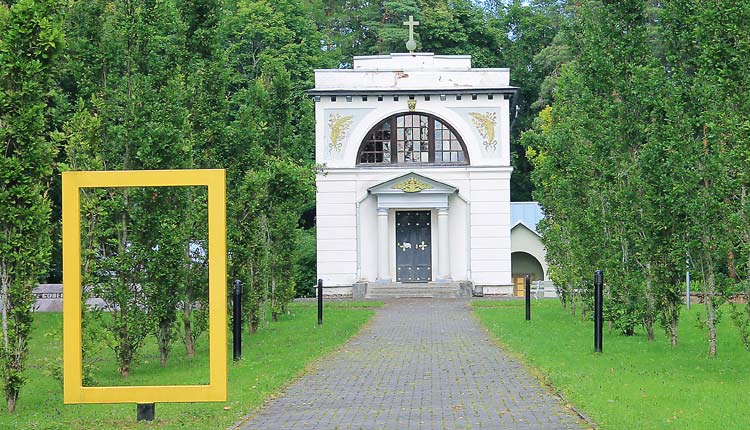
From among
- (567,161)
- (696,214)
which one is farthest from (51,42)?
(567,161)

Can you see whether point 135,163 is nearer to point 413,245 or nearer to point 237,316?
point 237,316

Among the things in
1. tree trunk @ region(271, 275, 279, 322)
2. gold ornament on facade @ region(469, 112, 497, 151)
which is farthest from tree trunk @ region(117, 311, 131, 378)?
gold ornament on facade @ region(469, 112, 497, 151)

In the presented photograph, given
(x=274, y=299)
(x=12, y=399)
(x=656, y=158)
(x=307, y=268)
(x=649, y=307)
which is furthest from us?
(x=307, y=268)

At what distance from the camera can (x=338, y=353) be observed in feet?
66.0

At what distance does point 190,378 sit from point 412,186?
26856mm

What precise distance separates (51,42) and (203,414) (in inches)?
191

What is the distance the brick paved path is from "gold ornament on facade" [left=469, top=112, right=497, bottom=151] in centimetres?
2128

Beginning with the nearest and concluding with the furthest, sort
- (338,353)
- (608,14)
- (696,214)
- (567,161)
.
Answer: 1. (696,214)
2. (338,353)
3. (608,14)
4. (567,161)

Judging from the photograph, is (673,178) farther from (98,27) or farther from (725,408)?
(98,27)

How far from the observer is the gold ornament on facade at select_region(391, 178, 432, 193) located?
42.6 metres

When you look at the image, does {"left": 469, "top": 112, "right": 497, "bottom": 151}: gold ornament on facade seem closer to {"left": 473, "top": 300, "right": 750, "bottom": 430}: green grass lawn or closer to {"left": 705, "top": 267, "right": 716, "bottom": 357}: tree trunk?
{"left": 473, "top": 300, "right": 750, "bottom": 430}: green grass lawn

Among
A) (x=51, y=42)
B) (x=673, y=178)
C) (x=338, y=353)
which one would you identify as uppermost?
(x=51, y=42)

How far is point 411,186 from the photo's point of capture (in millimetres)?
42688

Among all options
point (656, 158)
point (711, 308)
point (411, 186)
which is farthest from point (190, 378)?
point (411, 186)
